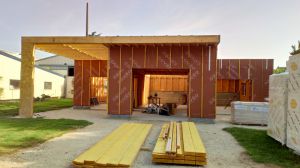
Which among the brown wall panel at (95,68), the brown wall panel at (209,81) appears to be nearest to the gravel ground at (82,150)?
the brown wall panel at (209,81)

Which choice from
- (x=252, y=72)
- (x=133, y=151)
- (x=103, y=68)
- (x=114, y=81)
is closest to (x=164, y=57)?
(x=114, y=81)

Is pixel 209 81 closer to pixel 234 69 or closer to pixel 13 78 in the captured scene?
pixel 234 69

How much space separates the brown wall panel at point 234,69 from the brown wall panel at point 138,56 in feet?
38.2

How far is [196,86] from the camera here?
14805 millimetres

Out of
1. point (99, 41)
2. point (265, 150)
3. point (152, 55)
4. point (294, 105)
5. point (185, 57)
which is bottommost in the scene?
point (265, 150)

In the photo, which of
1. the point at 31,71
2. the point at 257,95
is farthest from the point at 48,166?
the point at 257,95

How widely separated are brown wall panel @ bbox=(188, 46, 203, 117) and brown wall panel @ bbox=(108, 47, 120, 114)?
12.9 feet

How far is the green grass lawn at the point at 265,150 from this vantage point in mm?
7117

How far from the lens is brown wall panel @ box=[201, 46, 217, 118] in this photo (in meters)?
14.6

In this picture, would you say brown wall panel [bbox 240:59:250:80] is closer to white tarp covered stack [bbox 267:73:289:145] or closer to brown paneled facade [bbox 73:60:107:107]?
brown paneled facade [bbox 73:60:107:107]

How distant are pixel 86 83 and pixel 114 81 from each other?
6431mm

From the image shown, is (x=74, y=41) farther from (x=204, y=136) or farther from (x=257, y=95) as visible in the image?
(x=257, y=95)

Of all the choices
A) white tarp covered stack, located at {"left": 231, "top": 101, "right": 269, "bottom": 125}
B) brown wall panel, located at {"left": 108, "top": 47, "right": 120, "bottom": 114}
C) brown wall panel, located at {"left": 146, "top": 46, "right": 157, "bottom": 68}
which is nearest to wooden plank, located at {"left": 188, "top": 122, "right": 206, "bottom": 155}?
white tarp covered stack, located at {"left": 231, "top": 101, "right": 269, "bottom": 125}

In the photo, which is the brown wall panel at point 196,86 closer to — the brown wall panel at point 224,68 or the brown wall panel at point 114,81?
the brown wall panel at point 114,81
